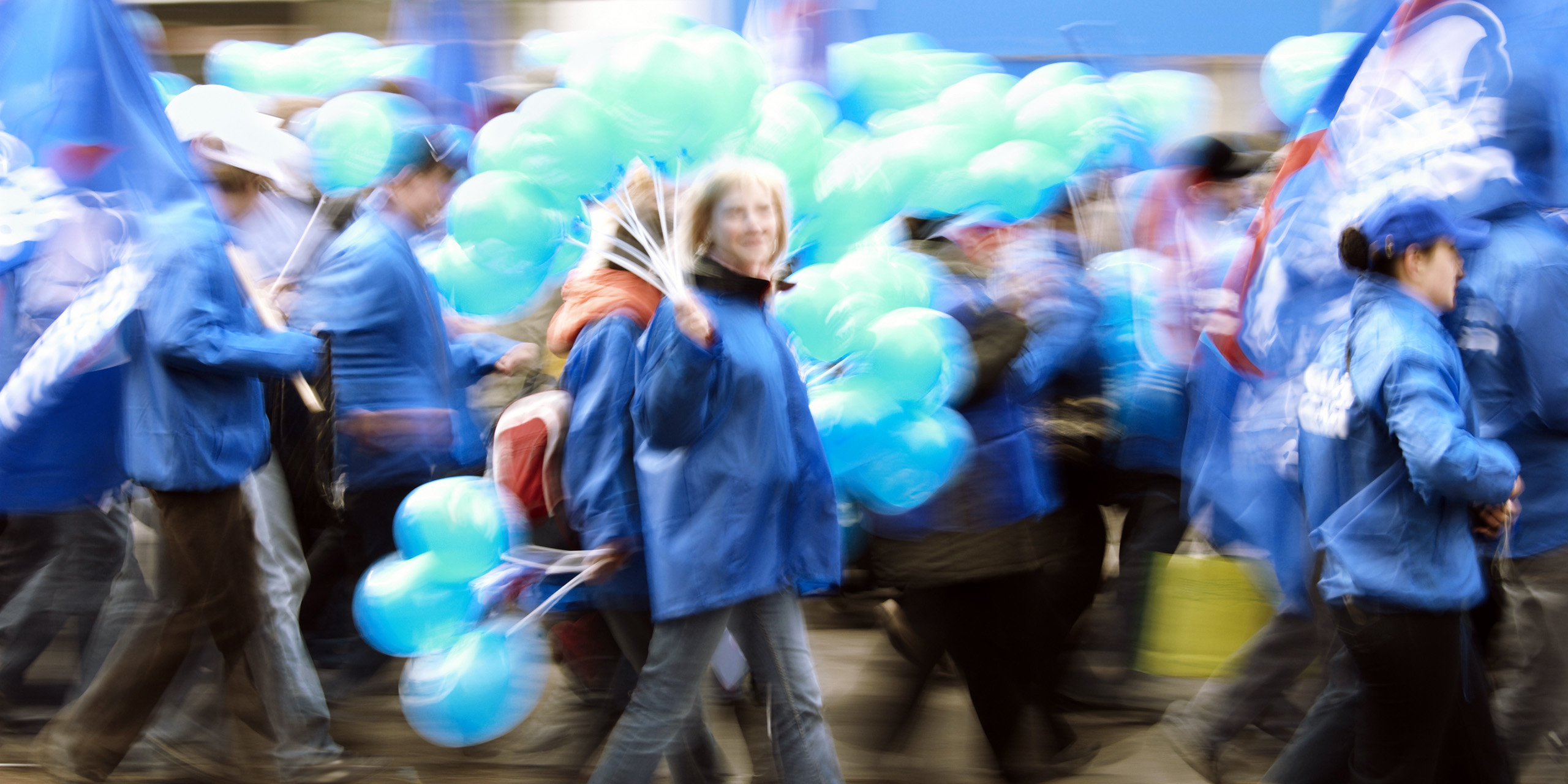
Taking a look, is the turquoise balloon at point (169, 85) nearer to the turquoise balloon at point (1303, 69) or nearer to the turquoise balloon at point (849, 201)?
the turquoise balloon at point (849, 201)

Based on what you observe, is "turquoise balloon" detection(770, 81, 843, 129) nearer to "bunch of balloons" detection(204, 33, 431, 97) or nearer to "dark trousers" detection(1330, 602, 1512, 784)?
"bunch of balloons" detection(204, 33, 431, 97)

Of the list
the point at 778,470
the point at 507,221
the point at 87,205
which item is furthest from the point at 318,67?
the point at 778,470

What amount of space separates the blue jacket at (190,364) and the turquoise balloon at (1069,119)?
197cm

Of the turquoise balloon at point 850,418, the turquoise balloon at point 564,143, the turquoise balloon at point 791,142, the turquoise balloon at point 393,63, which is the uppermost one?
the turquoise balloon at point 564,143

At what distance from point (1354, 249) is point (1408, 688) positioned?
0.87 meters

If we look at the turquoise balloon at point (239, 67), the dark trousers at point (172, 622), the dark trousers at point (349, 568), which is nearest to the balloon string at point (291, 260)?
the turquoise balloon at point (239, 67)

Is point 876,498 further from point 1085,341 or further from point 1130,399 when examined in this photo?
point 1130,399

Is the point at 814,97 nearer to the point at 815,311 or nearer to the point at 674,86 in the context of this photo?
the point at 815,311

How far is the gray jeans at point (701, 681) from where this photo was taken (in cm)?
316

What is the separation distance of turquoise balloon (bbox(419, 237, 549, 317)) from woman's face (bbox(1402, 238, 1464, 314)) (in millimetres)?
1780

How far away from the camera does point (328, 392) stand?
14.0 ft

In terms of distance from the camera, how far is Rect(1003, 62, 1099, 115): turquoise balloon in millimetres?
4133

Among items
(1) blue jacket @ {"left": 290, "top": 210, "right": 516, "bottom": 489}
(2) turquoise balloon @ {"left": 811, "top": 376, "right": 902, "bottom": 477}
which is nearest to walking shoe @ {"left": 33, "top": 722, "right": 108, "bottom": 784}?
(1) blue jacket @ {"left": 290, "top": 210, "right": 516, "bottom": 489}

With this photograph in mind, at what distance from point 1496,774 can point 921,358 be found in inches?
57.5
